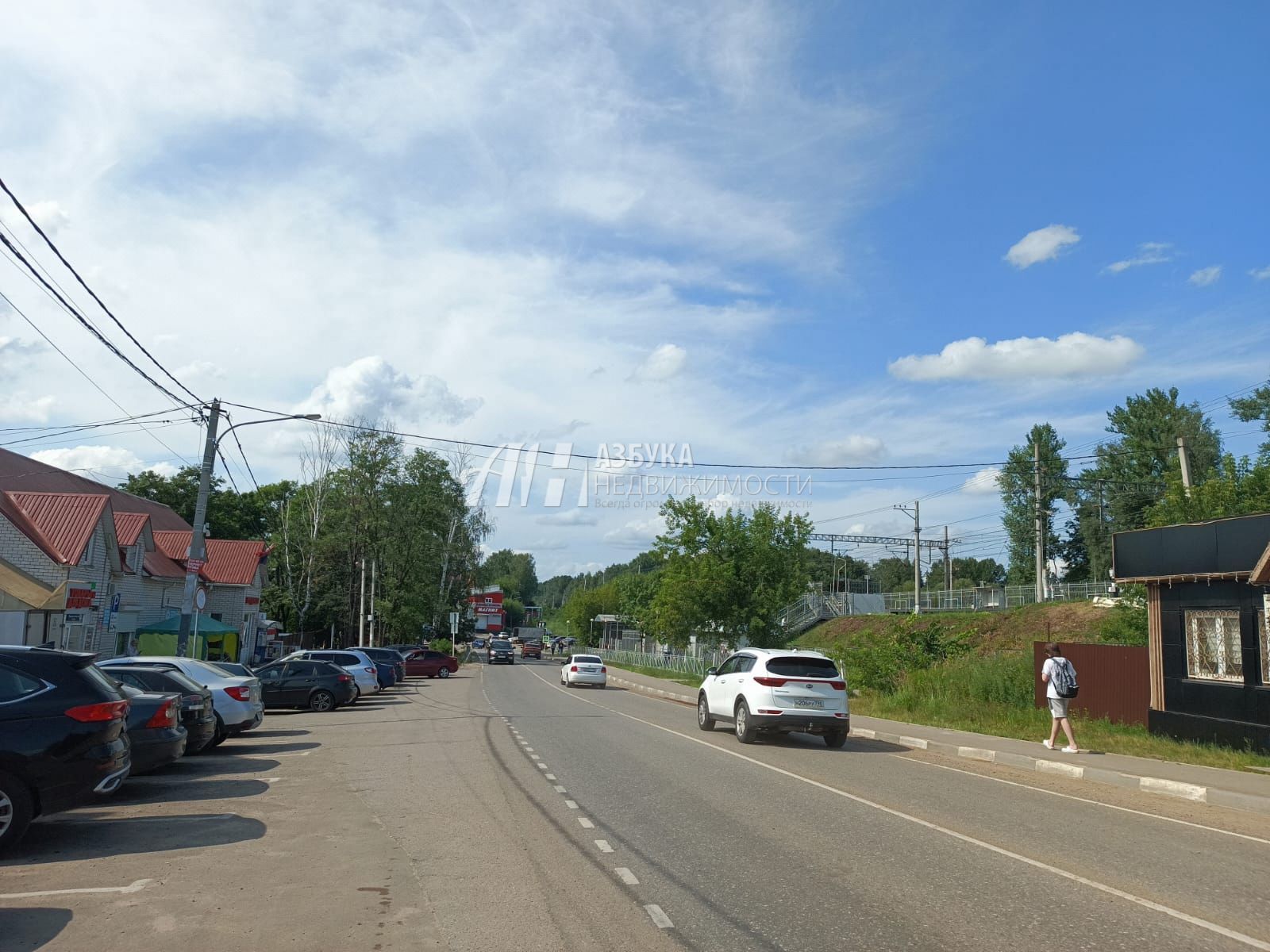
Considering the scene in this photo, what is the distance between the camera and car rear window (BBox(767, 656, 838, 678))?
16.7 m

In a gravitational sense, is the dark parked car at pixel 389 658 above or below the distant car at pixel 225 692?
below

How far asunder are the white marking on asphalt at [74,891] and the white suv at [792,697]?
447 inches

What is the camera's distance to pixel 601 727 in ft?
65.4

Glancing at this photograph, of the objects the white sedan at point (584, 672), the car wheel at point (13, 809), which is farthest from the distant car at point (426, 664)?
the car wheel at point (13, 809)

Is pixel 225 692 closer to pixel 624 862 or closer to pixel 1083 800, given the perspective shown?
pixel 624 862

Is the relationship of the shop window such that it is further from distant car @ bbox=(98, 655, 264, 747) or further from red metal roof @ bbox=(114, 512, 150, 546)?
red metal roof @ bbox=(114, 512, 150, 546)

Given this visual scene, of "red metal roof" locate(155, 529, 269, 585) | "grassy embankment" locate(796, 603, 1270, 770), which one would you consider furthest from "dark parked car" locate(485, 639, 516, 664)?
→ "grassy embankment" locate(796, 603, 1270, 770)

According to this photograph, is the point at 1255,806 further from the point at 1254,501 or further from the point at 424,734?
the point at 1254,501

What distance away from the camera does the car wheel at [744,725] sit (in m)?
16.8

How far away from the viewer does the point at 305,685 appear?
24.7 meters

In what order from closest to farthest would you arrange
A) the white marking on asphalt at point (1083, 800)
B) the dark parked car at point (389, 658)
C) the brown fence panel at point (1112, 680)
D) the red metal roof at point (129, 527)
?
the white marking on asphalt at point (1083, 800) < the brown fence panel at point (1112, 680) < the red metal roof at point (129, 527) < the dark parked car at point (389, 658)

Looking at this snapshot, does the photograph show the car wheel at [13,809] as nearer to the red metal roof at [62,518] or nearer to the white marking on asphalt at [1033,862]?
the white marking on asphalt at [1033,862]

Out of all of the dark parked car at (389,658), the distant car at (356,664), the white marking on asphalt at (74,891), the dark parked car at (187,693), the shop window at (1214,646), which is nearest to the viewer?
the white marking on asphalt at (74,891)

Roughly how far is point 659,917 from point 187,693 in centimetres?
1006
